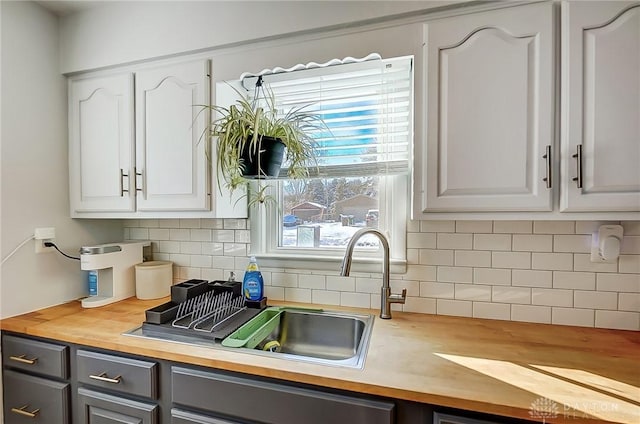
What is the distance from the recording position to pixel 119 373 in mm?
1139

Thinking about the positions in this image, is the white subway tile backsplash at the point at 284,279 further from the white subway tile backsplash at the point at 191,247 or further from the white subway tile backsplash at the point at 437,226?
the white subway tile backsplash at the point at 437,226

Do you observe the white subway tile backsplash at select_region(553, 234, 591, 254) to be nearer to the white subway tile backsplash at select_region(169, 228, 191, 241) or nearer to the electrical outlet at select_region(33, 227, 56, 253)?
the white subway tile backsplash at select_region(169, 228, 191, 241)

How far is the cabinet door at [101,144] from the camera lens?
1.57 metres

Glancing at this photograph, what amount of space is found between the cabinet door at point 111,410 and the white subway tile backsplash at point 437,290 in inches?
46.4

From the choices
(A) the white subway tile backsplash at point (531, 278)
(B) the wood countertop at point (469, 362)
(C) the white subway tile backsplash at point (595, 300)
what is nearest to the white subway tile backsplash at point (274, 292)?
(B) the wood countertop at point (469, 362)

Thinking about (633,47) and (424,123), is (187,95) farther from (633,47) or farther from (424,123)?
(633,47)

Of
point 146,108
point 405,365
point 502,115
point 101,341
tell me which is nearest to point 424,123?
point 502,115

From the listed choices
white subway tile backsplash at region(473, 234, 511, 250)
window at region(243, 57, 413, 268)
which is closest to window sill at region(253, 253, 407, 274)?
window at region(243, 57, 413, 268)

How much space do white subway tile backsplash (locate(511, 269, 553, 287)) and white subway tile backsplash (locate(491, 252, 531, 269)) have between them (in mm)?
26

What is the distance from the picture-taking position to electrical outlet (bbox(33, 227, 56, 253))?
1.53 meters

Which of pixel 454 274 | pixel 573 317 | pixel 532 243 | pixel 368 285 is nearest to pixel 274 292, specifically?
pixel 368 285

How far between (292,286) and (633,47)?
161 cm

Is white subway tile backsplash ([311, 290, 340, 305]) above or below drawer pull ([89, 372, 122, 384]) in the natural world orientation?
above

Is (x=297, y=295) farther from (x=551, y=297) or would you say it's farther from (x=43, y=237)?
(x=43, y=237)
